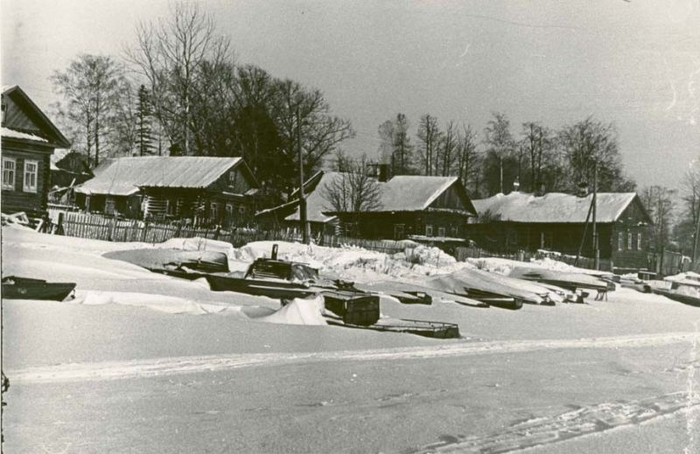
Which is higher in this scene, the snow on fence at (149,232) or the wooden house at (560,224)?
Answer: the wooden house at (560,224)

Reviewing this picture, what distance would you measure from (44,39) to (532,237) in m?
4.96

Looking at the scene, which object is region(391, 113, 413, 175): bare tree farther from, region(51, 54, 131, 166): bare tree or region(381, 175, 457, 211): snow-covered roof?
region(51, 54, 131, 166): bare tree

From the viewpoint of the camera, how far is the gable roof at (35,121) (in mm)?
2803

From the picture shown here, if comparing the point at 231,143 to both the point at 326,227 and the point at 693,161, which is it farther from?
the point at 693,161

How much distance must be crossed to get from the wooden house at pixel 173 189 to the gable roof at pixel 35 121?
0.41m

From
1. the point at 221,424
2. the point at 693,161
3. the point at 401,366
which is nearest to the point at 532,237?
the point at 693,161

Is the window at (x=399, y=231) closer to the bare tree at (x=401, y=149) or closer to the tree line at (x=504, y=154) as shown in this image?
the tree line at (x=504, y=154)

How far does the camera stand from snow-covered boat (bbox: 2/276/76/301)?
2828 mm

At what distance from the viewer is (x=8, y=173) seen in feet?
9.61

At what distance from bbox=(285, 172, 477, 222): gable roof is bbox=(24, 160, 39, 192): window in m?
1.70

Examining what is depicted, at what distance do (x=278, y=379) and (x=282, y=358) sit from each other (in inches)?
14.7

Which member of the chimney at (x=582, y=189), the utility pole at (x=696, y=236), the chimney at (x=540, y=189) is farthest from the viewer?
the chimney at (x=582, y=189)

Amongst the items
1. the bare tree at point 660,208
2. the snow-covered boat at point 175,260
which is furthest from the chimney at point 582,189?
the snow-covered boat at point 175,260

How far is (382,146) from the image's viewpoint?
439 cm
